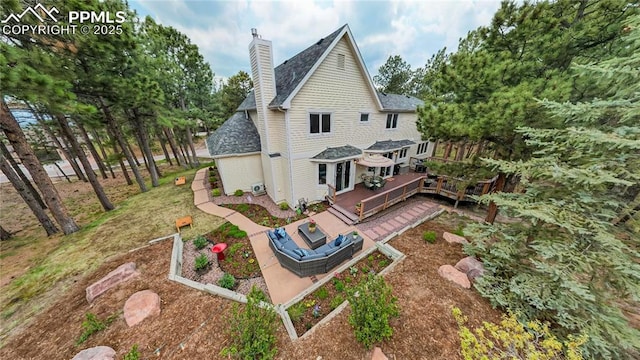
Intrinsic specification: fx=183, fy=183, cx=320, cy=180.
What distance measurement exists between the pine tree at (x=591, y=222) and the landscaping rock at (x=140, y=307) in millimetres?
Answer: 8812

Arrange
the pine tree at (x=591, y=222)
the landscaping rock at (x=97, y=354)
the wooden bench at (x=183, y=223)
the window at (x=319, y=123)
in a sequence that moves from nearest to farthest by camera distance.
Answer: the pine tree at (x=591, y=222) → the landscaping rock at (x=97, y=354) → the wooden bench at (x=183, y=223) → the window at (x=319, y=123)

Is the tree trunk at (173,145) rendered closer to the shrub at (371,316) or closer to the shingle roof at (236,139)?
the shingle roof at (236,139)

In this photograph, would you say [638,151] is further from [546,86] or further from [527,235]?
[546,86]

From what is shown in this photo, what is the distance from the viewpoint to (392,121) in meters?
14.5

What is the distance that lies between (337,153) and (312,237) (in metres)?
5.27

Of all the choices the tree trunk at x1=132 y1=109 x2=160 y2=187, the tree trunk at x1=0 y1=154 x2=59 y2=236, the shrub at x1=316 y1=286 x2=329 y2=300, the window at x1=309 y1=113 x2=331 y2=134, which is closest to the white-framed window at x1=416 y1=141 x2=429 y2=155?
the window at x1=309 y1=113 x2=331 y2=134

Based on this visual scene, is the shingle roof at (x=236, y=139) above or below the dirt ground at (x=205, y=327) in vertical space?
above

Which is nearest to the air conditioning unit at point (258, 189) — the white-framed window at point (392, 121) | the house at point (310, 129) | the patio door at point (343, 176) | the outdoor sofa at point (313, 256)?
the house at point (310, 129)

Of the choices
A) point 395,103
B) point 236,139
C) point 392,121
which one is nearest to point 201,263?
point 236,139

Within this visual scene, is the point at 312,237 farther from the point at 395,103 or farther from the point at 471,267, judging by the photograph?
the point at 395,103

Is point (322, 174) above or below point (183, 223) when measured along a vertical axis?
above

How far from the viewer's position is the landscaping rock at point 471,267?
17.8ft

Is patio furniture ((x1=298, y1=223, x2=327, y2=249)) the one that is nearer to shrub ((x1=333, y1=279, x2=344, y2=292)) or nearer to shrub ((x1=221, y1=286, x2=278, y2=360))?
shrub ((x1=333, y1=279, x2=344, y2=292))

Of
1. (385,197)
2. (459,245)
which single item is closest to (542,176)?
(459,245)
